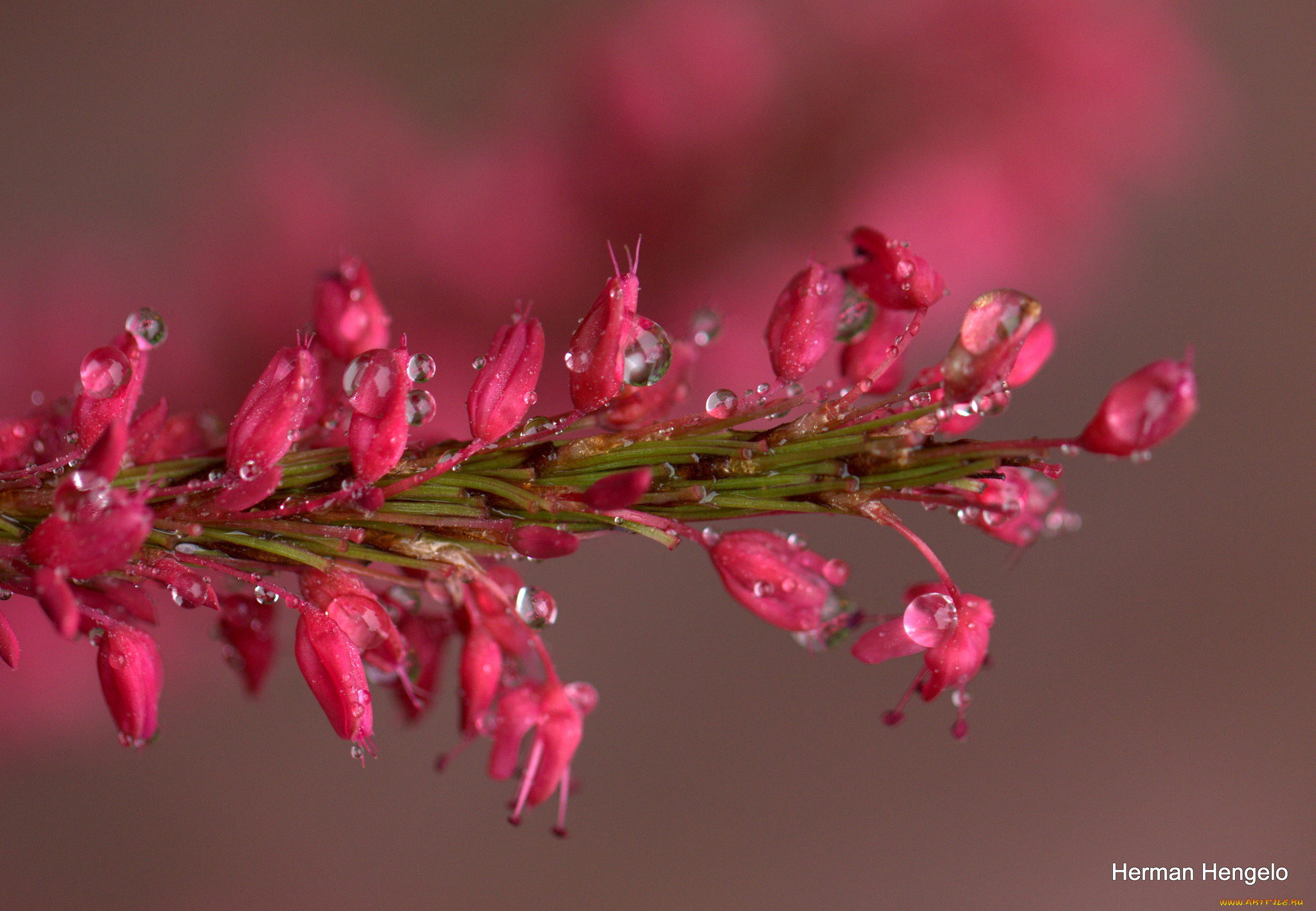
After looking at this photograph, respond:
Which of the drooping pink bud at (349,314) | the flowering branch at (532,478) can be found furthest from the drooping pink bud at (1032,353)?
the drooping pink bud at (349,314)

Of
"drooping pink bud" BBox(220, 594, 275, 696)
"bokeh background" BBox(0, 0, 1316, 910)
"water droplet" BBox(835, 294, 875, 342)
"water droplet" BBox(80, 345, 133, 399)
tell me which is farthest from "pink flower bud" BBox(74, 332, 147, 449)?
"bokeh background" BBox(0, 0, 1316, 910)

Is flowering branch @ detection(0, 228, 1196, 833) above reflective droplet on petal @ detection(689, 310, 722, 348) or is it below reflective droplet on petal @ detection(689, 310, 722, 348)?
below

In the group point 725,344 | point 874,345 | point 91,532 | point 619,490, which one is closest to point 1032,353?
point 874,345

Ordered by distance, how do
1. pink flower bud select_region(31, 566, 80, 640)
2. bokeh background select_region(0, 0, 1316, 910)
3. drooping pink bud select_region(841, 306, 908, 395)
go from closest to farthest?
pink flower bud select_region(31, 566, 80, 640)
drooping pink bud select_region(841, 306, 908, 395)
bokeh background select_region(0, 0, 1316, 910)

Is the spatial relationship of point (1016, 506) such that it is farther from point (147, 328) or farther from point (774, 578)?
point (147, 328)

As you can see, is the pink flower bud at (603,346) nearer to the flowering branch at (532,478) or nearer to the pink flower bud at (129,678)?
the flowering branch at (532,478)

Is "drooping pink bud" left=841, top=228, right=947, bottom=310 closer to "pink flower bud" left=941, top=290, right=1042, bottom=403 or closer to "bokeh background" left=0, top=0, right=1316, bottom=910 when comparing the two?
"pink flower bud" left=941, top=290, right=1042, bottom=403
